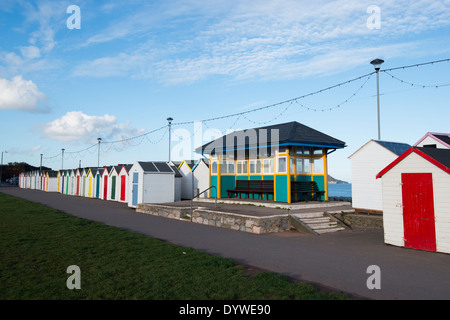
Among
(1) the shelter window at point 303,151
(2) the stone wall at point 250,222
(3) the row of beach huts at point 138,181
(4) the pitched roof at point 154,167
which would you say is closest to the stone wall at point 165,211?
(3) the row of beach huts at point 138,181

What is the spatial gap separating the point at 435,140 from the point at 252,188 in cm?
929

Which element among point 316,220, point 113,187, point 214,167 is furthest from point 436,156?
point 113,187

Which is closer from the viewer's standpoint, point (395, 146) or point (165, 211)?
point (395, 146)

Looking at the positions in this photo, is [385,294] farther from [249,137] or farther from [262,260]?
[249,137]

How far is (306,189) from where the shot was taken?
53.9ft

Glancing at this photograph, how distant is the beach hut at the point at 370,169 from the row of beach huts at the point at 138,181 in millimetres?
11736

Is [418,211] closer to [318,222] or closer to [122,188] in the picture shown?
[318,222]

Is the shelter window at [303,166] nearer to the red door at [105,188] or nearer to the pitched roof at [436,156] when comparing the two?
the pitched roof at [436,156]

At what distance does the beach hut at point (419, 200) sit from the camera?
8.30 meters

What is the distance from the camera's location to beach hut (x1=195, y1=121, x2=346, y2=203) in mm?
16094

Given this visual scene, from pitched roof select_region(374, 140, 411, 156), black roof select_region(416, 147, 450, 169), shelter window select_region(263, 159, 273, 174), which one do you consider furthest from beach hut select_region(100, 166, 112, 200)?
black roof select_region(416, 147, 450, 169)

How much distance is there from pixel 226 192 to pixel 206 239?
32.3 feet

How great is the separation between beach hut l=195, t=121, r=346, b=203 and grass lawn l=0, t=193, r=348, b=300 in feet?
27.5
